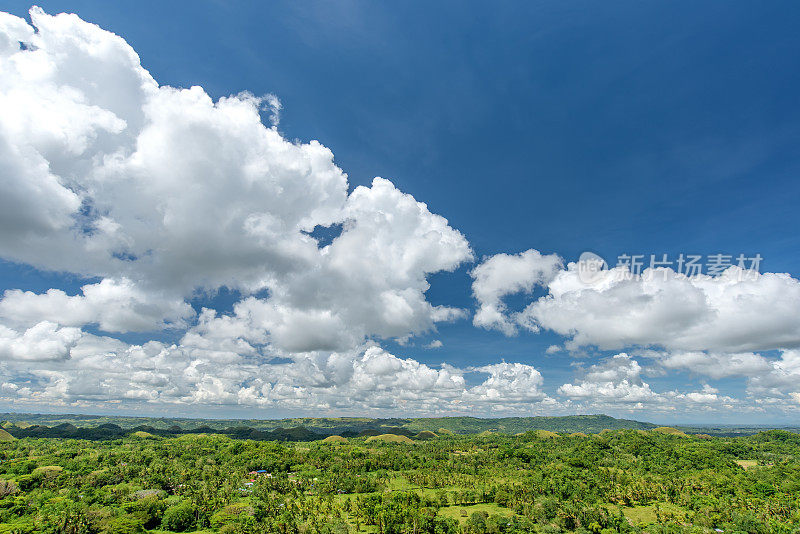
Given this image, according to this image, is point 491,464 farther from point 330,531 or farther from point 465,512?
point 330,531

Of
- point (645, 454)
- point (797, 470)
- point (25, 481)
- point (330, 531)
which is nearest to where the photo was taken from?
point (330, 531)

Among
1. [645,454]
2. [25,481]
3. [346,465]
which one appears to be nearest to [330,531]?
[346,465]

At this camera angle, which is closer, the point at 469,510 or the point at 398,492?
the point at 469,510

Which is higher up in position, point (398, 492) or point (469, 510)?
point (398, 492)

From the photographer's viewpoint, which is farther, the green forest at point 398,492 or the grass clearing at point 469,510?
the grass clearing at point 469,510

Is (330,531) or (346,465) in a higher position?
(330,531)

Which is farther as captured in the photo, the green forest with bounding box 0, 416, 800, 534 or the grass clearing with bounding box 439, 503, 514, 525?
the grass clearing with bounding box 439, 503, 514, 525

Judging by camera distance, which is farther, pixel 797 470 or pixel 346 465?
pixel 346 465

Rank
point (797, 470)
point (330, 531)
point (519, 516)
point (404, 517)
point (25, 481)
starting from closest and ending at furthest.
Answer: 1. point (330, 531)
2. point (404, 517)
3. point (519, 516)
4. point (25, 481)
5. point (797, 470)
